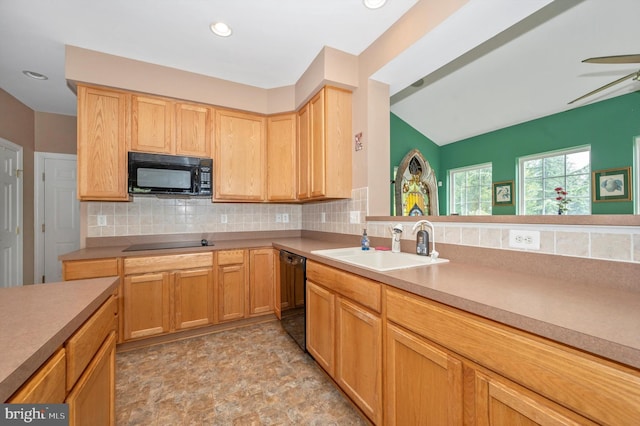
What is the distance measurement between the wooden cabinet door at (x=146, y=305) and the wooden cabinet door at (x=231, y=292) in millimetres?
447

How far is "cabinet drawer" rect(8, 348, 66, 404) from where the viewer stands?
541 mm

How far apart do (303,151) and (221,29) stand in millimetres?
1248

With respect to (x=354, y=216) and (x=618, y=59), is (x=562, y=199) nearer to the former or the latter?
(x=618, y=59)

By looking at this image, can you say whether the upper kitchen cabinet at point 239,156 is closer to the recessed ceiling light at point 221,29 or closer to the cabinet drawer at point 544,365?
the recessed ceiling light at point 221,29

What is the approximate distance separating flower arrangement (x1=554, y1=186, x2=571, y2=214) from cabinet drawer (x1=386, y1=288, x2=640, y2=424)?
5.25 metres

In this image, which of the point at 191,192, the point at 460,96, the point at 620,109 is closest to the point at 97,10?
the point at 191,192

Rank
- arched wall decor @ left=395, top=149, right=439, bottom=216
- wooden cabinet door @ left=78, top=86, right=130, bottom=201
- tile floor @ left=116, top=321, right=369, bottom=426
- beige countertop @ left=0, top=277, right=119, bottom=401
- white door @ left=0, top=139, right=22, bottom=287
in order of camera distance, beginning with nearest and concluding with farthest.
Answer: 1. beige countertop @ left=0, top=277, right=119, bottom=401
2. tile floor @ left=116, top=321, right=369, bottom=426
3. wooden cabinet door @ left=78, top=86, right=130, bottom=201
4. white door @ left=0, top=139, right=22, bottom=287
5. arched wall decor @ left=395, top=149, right=439, bottom=216

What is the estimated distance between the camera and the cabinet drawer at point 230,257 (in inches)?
99.8

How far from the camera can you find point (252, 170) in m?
2.98

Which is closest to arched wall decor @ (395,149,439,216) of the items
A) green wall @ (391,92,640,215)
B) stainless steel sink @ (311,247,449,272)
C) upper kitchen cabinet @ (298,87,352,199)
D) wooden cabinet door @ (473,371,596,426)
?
green wall @ (391,92,640,215)

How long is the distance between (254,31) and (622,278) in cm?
262

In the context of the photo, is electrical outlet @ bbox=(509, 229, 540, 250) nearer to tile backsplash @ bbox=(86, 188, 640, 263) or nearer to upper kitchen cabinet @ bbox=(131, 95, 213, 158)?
tile backsplash @ bbox=(86, 188, 640, 263)

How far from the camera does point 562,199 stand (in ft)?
15.2

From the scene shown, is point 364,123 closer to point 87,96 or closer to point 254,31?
point 254,31
